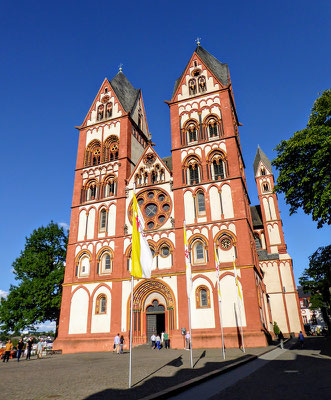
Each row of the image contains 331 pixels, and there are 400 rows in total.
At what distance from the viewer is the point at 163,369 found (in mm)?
13438

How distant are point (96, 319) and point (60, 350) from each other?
4299mm

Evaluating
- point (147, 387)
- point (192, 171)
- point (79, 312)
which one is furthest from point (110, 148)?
point (147, 387)

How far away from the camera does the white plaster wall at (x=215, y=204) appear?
92.8 feet

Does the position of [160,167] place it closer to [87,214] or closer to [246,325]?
[87,214]

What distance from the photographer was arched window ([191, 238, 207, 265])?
27.4 m

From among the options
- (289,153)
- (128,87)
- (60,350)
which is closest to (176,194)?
(289,153)

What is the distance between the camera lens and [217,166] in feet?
100

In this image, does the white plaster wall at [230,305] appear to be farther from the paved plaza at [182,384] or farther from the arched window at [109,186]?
the arched window at [109,186]

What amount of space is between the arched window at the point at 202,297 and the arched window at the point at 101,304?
876 cm

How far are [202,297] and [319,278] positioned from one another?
23.8m

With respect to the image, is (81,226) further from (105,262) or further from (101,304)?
(101,304)

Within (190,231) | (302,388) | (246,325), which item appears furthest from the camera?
(190,231)

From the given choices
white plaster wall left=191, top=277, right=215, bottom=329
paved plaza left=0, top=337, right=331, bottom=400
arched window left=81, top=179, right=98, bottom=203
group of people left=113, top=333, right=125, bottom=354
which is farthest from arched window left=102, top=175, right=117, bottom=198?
paved plaza left=0, top=337, right=331, bottom=400

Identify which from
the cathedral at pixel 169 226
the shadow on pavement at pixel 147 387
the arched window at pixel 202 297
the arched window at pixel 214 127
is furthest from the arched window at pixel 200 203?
the shadow on pavement at pixel 147 387
